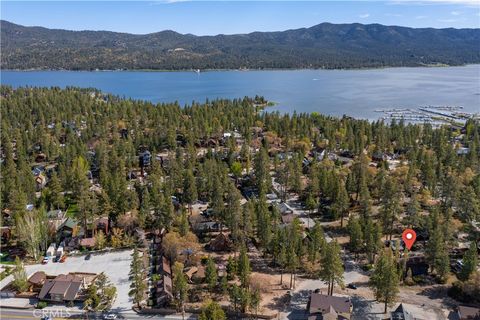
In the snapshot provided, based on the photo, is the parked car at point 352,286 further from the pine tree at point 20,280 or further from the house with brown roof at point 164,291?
the pine tree at point 20,280

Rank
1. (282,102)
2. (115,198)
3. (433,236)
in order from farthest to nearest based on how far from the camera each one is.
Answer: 1. (282,102)
2. (115,198)
3. (433,236)

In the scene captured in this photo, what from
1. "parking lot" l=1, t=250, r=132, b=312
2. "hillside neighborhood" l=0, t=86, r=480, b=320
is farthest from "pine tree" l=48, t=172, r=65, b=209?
"parking lot" l=1, t=250, r=132, b=312

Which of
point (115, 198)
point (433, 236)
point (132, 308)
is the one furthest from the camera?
point (115, 198)

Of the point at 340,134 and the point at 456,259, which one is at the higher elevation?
the point at 340,134

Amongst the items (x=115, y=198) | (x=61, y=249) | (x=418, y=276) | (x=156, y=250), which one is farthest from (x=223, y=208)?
(x=418, y=276)

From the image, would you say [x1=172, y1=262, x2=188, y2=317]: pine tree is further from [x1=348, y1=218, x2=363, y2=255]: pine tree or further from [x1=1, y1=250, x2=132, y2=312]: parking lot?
[x1=348, y1=218, x2=363, y2=255]: pine tree

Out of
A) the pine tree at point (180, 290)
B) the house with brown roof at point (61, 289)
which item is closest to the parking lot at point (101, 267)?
the house with brown roof at point (61, 289)

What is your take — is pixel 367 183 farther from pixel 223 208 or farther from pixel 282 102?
pixel 282 102
